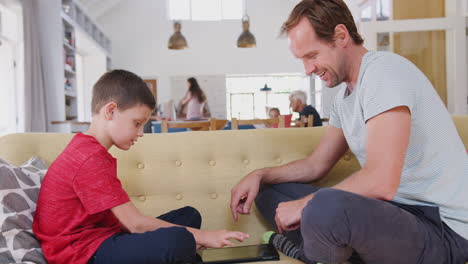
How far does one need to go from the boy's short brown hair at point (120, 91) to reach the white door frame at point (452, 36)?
3564mm

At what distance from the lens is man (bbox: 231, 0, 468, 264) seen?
1059 millimetres

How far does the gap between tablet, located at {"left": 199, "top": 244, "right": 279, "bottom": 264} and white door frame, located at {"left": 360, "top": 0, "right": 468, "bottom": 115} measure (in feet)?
11.4

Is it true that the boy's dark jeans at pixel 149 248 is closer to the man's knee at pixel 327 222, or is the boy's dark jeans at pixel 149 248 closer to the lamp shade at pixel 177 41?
the man's knee at pixel 327 222

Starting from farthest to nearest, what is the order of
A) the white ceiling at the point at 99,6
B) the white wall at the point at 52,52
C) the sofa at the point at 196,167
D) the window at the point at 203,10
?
the window at the point at 203,10, the white ceiling at the point at 99,6, the white wall at the point at 52,52, the sofa at the point at 196,167

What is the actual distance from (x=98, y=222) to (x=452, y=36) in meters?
4.17

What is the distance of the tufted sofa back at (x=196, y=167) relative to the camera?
179cm

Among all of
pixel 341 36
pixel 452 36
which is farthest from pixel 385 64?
pixel 452 36

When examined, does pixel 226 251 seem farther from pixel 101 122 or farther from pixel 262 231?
pixel 101 122

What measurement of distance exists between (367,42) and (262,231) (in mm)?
3269

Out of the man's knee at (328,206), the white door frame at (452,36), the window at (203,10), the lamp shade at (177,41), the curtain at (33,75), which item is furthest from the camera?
the window at (203,10)

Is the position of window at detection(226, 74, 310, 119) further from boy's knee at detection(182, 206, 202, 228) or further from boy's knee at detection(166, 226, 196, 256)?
boy's knee at detection(166, 226, 196, 256)

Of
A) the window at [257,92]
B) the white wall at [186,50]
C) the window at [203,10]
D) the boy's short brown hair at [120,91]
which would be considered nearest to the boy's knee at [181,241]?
the boy's short brown hair at [120,91]

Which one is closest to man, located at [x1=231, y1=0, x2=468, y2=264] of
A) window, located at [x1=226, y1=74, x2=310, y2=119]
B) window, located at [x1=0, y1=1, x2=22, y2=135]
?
window, located at [x1=0, y1=1, x2=22, y2=135]

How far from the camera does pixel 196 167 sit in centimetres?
182
